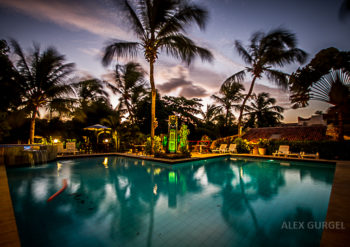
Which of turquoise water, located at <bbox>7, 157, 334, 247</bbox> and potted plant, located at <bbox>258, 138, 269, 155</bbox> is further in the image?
potted plant, located at <bbox>258, 138, 269, 155</bbox>

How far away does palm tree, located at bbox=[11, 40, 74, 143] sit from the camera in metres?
10.8

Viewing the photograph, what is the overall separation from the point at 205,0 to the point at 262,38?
6.40 meters

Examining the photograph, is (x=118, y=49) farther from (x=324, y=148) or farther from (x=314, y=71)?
(x=324, y=148)

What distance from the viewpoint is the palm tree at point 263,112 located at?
75.6ft

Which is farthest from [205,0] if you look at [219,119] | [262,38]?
[219,119]

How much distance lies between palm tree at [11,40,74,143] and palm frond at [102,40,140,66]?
13.4 feet

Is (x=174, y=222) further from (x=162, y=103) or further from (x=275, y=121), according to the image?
(x=275, y=121)

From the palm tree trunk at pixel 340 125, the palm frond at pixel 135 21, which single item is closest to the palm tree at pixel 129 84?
the palm frond at pixel 135 21

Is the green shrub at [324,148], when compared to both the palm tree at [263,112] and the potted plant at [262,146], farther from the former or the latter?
the palm tree at [263,112]

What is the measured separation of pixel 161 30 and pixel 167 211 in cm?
917

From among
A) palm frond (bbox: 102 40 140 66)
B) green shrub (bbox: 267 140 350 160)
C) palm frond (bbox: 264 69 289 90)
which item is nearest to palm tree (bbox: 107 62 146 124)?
palm frond (bbox: 102 40 140 66)

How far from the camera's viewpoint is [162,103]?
1967cm

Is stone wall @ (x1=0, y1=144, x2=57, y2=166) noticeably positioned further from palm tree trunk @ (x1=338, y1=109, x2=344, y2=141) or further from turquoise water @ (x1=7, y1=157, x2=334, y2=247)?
palm tree trunk @ (x1=338, y1=109, x2=344, y2=141)

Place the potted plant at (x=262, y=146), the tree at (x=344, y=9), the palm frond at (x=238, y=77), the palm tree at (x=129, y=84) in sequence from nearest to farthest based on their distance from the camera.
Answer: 1. the tree at (x=344, y=9)
2. the potted plant at (x=262, y=146)
3. the palm frond at (x=238, y=77)
4. the palm tree at (x=129, y=84)
